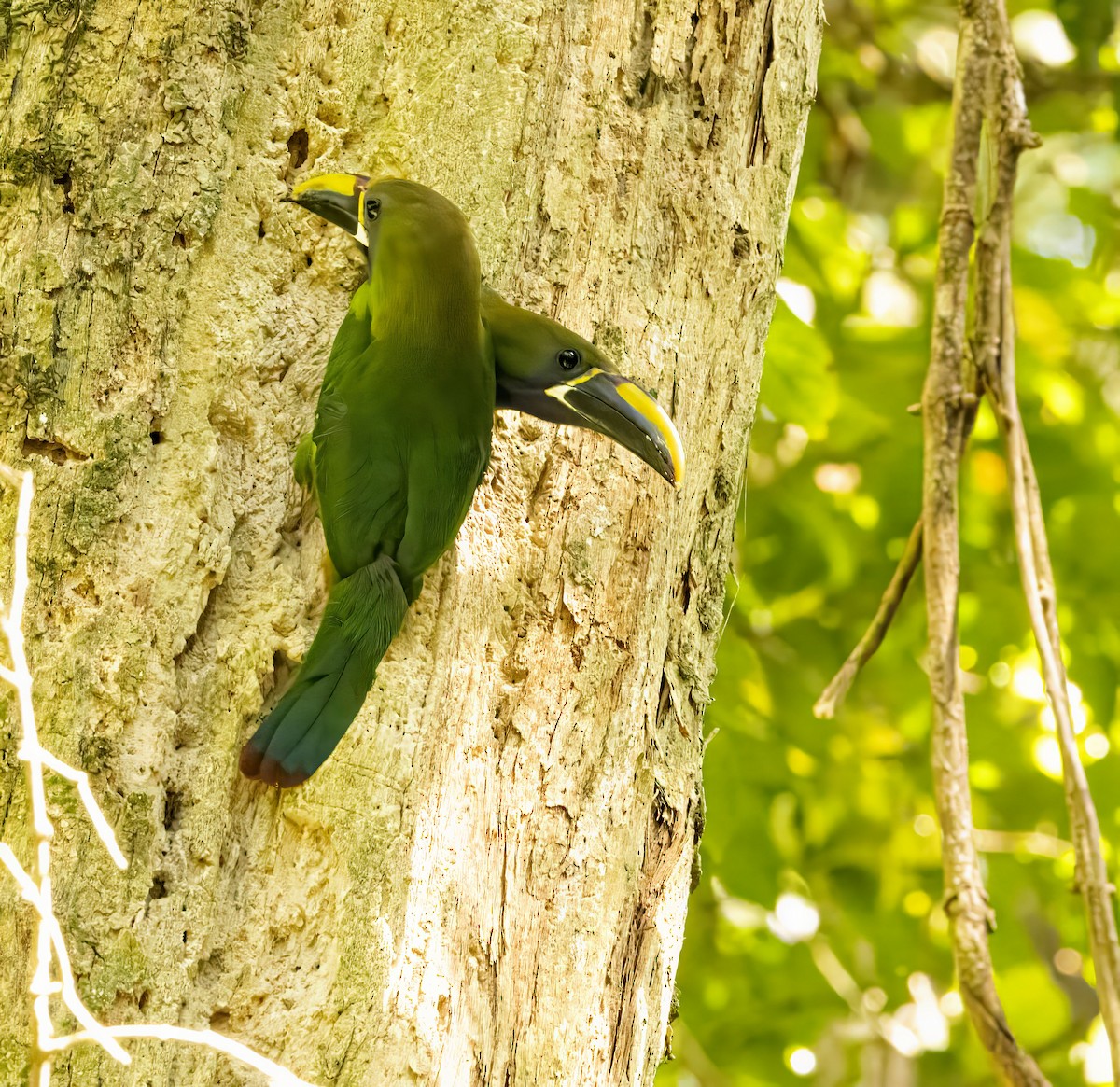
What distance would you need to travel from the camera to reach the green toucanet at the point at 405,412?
121 cm

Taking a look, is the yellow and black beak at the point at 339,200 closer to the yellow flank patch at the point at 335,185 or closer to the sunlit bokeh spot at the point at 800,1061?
the yellow flank patch at the point at 335,185

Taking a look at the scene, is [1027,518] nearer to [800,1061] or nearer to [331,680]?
[331,680]

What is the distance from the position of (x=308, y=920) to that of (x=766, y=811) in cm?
149

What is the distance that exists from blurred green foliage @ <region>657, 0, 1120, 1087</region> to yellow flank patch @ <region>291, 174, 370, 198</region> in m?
1.42

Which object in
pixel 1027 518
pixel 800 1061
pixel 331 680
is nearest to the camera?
pixel 331 680

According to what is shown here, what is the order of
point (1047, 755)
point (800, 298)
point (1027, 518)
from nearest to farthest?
point (1027, 518), point (800, 298), point (1047, 755)

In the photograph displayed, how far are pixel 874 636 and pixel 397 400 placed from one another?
0.84m

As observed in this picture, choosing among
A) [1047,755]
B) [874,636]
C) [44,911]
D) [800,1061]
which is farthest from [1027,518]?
[800,1061]

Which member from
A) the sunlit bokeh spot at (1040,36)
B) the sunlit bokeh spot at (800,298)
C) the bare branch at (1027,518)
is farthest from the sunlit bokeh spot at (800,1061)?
the sunlit bokeh spot at (1040,36)

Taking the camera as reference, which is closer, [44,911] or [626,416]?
[44,911]

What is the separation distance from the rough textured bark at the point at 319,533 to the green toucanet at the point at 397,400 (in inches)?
4.4

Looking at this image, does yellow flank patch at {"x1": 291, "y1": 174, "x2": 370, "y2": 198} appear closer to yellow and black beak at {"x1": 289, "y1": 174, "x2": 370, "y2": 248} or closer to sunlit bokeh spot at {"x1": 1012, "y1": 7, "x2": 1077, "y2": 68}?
yellow and black beak at {"x1": 289, "y1": 174, "x2": 370, "y2": 248}

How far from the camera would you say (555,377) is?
1.28 meters

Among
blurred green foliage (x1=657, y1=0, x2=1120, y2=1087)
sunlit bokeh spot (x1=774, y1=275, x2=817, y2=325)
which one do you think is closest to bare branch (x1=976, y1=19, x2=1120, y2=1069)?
blurred green foliage (x1=657, y1=0, x2=1120, y2=1087)
